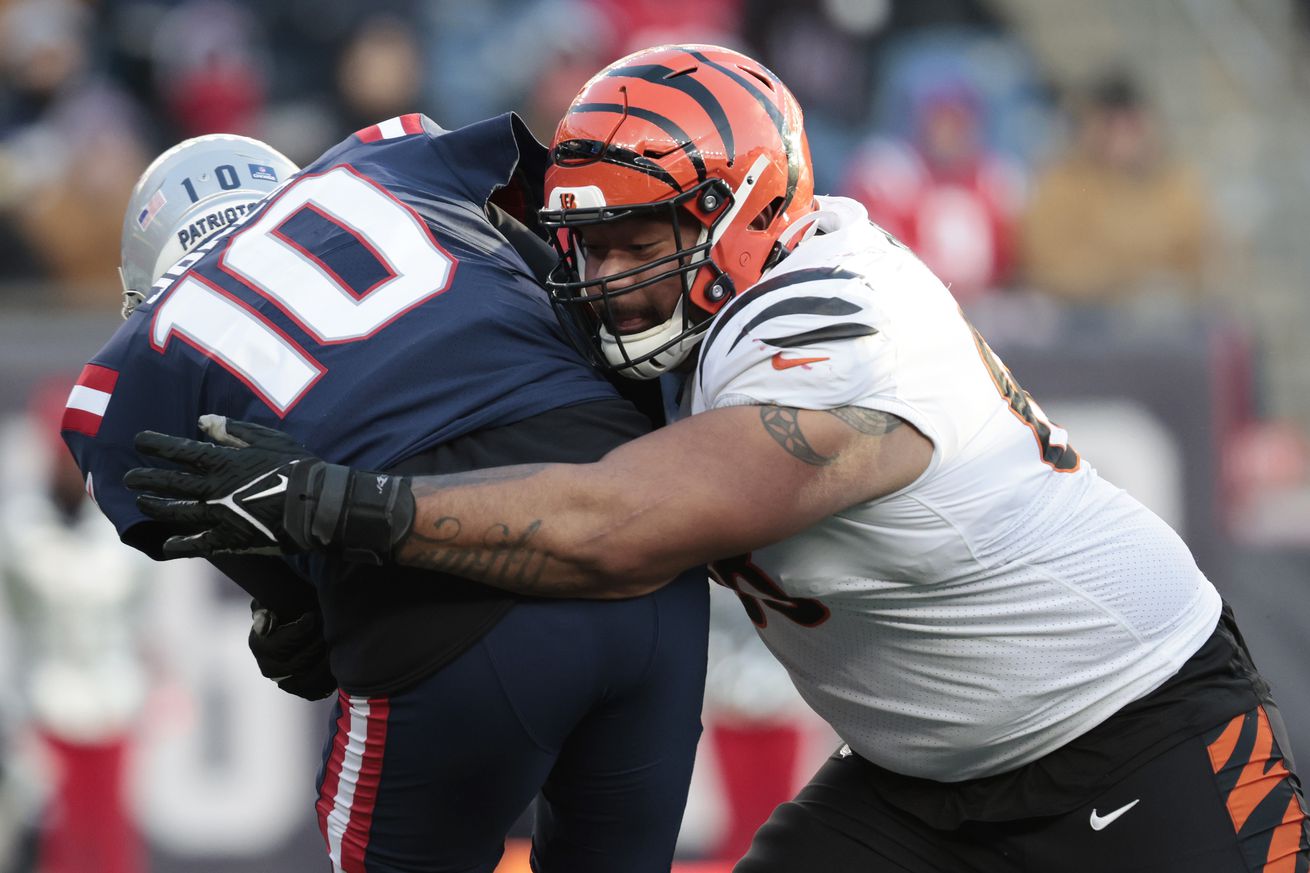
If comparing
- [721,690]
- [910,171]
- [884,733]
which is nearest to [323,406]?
[884,733]

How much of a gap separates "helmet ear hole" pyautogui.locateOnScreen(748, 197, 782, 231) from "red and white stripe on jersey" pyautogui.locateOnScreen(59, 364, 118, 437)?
114 centimetres

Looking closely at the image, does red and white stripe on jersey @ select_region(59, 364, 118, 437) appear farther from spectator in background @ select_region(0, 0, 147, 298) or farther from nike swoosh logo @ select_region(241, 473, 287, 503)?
spectator in background @ select_region(0, 0, 147, 298)

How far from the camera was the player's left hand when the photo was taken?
2396 millimetres

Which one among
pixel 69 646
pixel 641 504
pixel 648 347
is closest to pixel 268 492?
pixel 641 504

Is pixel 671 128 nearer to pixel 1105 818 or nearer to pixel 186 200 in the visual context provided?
pixel 186 200

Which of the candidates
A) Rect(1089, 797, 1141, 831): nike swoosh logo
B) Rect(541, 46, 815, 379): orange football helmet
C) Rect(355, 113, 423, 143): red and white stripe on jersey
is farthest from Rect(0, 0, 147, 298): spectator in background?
Rect(1089, 797, 1141, 831): nike swoosh logo

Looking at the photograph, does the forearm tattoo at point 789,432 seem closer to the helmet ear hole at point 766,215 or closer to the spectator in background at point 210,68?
the helmet ear hole at point 766,215

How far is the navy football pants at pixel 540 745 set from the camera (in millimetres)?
2533

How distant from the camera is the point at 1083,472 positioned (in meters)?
3.00

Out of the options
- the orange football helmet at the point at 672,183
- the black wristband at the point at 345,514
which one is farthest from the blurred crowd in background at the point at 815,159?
the black wristband at the point at 345,514

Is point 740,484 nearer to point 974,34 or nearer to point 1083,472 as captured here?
point 1083,472

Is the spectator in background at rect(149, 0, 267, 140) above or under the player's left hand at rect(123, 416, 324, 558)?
under

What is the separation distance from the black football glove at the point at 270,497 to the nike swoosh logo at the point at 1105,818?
53.6 inches

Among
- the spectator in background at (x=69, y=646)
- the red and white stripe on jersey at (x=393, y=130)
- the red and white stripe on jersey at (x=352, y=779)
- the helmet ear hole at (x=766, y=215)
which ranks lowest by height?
the spectator in background at (x=69, y=646)
